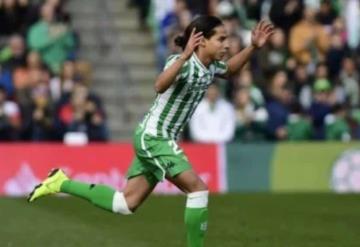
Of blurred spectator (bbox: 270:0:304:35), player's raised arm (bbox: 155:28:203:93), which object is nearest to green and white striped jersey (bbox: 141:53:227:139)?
player's raised arm (bbox: 155:28:203:93)

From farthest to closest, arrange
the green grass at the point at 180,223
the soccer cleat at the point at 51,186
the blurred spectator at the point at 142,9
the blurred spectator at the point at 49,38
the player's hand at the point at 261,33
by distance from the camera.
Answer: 1. the blurred spectator at the point at 142,9
2. the blurred spectator at the point at 49,38
3. the green grass at the point at 180,223
4. the soccer cleat at the point at 51,186
5. the player's hand at the point at 261,33

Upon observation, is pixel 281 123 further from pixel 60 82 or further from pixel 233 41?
pixel 60 82

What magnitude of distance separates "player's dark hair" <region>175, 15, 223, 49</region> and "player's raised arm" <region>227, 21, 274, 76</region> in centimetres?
74

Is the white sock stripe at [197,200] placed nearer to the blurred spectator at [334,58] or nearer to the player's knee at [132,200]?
the player's knee at [132,200]

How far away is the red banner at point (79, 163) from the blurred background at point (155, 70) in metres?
0.62

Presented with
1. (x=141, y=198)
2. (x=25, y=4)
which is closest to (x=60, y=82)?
(x=25, y=4)

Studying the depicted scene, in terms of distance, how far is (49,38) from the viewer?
71.3ft

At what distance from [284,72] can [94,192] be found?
438 inches

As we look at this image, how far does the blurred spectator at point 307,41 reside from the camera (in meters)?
22.8

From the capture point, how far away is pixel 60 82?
21.3 metres

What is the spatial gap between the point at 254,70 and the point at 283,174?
3.17m

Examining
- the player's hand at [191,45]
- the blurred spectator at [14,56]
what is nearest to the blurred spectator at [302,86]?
the blurred spectator at [14,56]

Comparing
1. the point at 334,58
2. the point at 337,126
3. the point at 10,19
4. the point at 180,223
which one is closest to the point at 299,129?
the point at 337,126

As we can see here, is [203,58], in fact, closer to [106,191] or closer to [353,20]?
[106,191]
